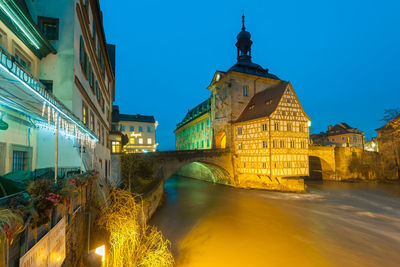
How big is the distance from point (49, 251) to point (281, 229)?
1461 cm

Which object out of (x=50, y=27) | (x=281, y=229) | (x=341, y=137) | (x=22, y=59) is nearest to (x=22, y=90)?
(x=22, y=59)

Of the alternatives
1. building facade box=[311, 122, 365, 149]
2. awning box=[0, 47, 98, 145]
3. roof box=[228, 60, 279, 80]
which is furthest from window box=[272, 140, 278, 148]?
building facade box=[311, 122, 365, 149]

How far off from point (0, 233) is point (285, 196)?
2475 centimetres

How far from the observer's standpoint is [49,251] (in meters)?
2.94

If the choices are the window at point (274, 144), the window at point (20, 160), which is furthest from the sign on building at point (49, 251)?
the window at point (274, 144)

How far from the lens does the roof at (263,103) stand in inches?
992

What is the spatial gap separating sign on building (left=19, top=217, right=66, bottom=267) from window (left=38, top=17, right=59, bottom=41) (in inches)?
280

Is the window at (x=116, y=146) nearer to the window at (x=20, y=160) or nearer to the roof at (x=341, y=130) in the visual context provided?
the window at (x=20, y=160)

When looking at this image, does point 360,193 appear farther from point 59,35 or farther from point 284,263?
point 59,35

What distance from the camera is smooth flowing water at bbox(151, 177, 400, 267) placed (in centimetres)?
1031

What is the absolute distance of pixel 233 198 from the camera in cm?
2302

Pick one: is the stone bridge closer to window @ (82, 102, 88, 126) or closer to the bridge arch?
window @ (82, 102, 88, 126)

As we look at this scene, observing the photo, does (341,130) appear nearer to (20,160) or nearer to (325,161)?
(325,161)

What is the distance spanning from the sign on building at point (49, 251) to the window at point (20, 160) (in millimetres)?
4050
